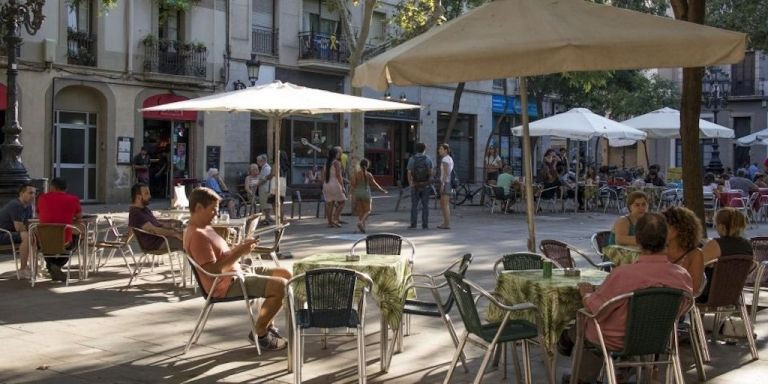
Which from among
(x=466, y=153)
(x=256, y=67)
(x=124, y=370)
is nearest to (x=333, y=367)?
(x=124, y=370)

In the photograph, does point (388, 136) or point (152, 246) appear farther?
point (388, 136)

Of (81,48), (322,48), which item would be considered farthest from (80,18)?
(322,48)

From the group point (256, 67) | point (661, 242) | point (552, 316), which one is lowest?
point (552, 316)

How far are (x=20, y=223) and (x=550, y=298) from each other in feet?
23.2

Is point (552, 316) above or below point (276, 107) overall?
below

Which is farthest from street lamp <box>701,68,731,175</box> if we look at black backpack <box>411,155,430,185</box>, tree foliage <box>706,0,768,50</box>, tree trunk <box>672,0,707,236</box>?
tree trunk <box>672,0,707,236</box>

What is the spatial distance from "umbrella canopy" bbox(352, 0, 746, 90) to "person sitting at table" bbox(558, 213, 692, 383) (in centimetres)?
104

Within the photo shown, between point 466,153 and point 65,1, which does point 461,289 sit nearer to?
point 65,1

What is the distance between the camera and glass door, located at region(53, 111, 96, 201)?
993 inches

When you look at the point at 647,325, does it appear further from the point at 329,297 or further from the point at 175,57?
the point at 175,57

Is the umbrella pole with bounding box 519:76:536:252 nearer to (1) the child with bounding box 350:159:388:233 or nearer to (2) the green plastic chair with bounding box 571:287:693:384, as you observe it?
(2) the green plastic chair with bounding box 571:287:693:384

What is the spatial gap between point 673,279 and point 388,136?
102 ft

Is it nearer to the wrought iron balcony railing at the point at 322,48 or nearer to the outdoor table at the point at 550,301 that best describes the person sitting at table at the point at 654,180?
the wrought iron balcony railing at the point at 322,48

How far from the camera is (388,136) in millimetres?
36094
